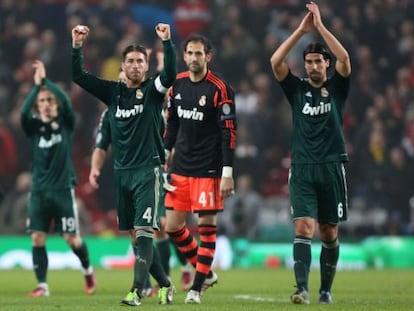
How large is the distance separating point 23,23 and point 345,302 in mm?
14567

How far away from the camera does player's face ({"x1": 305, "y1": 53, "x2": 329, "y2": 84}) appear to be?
1089cm

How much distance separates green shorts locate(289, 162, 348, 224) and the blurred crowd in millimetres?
9880

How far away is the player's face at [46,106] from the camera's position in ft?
45.6

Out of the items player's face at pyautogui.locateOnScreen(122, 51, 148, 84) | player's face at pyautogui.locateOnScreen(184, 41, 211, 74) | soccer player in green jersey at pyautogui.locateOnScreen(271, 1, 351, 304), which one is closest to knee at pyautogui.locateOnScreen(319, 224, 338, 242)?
soccer player in green jersey at pyautogui.locateOnScreen(271, 1, 351, 304)

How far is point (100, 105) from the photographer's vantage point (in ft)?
74.7

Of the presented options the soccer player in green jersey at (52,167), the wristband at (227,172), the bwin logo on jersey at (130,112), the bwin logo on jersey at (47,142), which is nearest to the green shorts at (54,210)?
the soccer player in green jersey at (52,167)

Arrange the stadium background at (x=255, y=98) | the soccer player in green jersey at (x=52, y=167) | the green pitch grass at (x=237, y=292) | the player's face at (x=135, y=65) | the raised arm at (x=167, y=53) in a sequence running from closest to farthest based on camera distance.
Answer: the raised arm at (x=167, y=53) < the green pitch grass at (x=237, y=292) < the player's face at (x=135, y=65) < the soccer player in green jersey at (x=52, y=167) < the stadium background at (x=255, y=98)

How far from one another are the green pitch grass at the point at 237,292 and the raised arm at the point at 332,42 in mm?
2255

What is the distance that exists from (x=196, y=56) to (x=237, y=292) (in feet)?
11.5

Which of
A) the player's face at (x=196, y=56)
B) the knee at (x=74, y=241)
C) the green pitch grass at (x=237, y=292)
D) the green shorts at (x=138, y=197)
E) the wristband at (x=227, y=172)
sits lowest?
the green pitch grass at (x=237, y=292)

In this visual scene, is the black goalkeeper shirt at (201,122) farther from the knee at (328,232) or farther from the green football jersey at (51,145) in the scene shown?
the green football jersey at (51,145)

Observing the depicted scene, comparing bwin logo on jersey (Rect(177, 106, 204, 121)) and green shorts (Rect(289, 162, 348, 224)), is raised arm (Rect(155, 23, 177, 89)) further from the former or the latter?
green shorts (Rect(289, 162, 348, 224))

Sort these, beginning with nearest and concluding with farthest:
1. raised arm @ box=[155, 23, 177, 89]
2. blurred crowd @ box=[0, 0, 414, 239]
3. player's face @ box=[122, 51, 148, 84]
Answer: raised arm @ box=[155, 23, 177, 89]
player's face @ box=[122, 51, 148, 84]
blurred crowd @ box=[0, 0, 414, 239]

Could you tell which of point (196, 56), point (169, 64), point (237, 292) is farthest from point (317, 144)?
point (237, 292)
